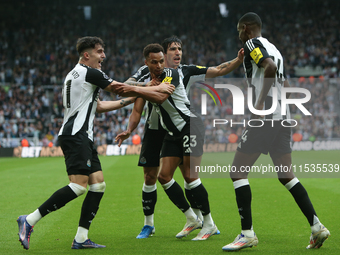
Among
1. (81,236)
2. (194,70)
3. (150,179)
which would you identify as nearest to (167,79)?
(194,70)

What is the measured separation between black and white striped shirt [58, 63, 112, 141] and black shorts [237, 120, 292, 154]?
5.52 ft

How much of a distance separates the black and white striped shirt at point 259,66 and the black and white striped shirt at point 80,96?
1.59 metres

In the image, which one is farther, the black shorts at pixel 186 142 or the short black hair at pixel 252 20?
the black shorts at pixel 186 142

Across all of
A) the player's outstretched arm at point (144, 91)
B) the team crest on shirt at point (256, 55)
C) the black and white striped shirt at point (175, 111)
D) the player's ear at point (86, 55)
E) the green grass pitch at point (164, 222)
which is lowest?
the green grass pitch at point (164, 222)

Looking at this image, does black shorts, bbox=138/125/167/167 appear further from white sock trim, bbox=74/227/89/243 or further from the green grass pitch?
white sock trim, bbox=74/227/89/243

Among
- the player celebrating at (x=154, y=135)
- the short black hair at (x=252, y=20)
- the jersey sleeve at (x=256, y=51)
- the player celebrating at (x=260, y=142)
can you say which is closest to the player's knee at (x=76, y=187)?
the player celebrating at (x=154, y=135)

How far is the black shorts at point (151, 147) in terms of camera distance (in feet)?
17.7

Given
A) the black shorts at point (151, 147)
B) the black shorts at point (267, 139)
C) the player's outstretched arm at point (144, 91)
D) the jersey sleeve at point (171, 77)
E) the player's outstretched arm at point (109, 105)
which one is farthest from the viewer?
the black shorts at point (151, 147)

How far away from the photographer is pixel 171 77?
4.91 meters

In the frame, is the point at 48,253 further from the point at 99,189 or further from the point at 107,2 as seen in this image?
the point at 107,2

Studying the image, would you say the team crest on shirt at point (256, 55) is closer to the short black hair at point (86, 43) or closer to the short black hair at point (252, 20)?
the short black hair at point (252, 20)

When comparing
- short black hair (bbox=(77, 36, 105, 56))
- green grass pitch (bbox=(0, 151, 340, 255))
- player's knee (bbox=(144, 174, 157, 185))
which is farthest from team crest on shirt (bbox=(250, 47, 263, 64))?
player's knee (bbox=(144, 174, 157, 185))

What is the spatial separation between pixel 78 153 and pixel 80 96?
0.66 metres

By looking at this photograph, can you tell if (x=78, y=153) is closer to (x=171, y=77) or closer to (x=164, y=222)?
(x=171, y=77)
